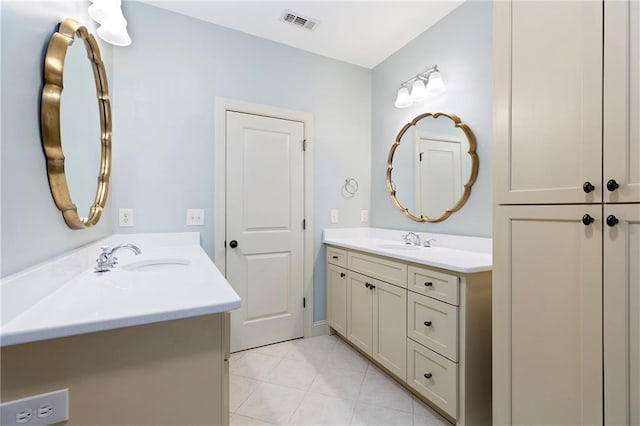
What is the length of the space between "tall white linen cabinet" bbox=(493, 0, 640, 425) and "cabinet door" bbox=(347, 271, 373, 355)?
0.94m

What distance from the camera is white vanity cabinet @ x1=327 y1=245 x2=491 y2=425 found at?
1.46 metres

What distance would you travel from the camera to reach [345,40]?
2.49 metres

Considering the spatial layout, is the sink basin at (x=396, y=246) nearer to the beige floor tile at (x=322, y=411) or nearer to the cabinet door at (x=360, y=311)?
the cabinet door at (x=360, y=311)

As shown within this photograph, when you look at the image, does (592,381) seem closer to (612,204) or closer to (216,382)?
(612,204)

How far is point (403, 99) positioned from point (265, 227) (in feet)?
5.24

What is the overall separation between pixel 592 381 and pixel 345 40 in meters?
2.66

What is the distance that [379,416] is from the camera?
5.35 feet

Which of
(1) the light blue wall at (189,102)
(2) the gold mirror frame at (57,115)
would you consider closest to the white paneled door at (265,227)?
(1) the light blue wall at (189,102)

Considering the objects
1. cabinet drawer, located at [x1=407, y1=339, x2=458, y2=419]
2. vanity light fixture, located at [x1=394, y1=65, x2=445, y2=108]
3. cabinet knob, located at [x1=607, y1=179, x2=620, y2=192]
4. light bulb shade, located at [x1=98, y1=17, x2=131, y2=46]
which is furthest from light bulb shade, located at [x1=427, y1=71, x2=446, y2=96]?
light bulb shade, located at [x1=98, y1=17, x2=131, y2=46]

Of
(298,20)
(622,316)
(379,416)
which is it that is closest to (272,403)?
(379,416)

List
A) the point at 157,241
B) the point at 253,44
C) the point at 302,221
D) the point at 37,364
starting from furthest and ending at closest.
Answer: the point at 302,221
the point at 253,44
the point at 157,241
the point at 37,364

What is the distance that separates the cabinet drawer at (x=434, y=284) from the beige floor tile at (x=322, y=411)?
31.7 inches

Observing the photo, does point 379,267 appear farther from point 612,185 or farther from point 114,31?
point 114,31

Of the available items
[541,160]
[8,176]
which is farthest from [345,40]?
[8,176]
